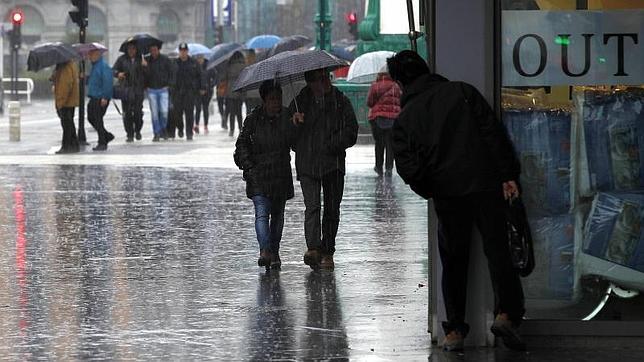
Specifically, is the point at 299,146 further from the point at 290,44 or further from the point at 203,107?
the point at 203,107

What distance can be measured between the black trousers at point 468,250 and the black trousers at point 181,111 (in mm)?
24797

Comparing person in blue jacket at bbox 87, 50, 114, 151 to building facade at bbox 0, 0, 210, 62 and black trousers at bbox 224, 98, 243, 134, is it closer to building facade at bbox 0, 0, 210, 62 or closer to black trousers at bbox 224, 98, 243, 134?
black trousers at bbox 224, 98, 243, 134

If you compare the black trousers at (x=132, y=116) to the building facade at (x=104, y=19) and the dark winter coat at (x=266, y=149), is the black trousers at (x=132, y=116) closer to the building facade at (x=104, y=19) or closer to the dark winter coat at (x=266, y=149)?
the dark winter coat at (x=266, y=149)

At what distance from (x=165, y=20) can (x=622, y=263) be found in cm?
10792

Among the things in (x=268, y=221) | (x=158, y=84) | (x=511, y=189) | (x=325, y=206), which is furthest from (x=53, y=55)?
(x=511, y=189)

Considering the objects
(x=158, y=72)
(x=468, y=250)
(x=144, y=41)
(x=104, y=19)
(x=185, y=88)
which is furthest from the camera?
(x=104, y=19)

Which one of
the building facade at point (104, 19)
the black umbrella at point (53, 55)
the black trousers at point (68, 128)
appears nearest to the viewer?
the black trousers at point (68, 128)

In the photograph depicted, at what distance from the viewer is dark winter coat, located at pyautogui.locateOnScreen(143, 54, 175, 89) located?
31.6 metres

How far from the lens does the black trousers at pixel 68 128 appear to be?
27.2m

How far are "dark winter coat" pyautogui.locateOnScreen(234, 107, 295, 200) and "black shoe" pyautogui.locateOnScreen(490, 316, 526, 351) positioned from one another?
12.6 ft

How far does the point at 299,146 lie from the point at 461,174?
3823 millimetres

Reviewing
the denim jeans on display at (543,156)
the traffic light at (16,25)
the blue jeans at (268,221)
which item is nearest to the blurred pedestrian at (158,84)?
the blue jeans at (268,221)

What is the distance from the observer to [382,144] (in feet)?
74.1

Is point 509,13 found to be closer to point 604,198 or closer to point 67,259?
point 604,198
